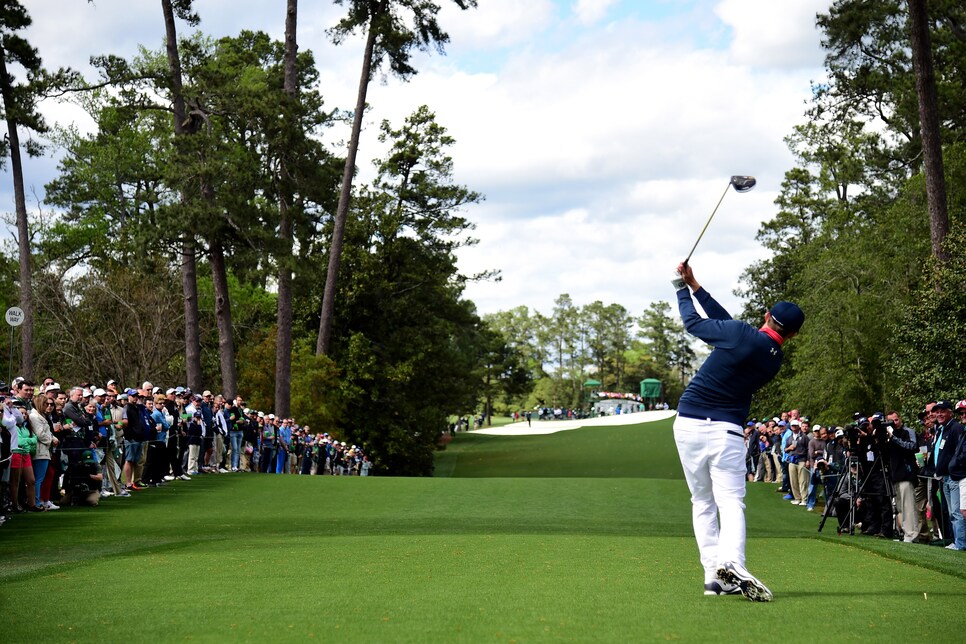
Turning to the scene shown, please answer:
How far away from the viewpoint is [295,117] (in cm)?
3659

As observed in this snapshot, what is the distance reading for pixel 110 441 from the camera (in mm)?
19625

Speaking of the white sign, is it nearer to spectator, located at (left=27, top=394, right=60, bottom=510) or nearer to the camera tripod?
spectator, located at (left=27, top=394, right=60, bottom=510)

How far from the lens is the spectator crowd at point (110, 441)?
16562 millimetres

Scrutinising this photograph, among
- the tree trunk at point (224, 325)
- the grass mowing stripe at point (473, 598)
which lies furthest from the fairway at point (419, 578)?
the tree trunk at point (224, 325)

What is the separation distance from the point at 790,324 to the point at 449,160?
48.9 m

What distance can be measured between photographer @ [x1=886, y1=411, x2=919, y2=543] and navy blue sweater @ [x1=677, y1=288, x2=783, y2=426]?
9.22m

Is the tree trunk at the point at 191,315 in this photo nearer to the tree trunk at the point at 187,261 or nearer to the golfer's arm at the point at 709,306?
the tree trunk at the point at 187,261

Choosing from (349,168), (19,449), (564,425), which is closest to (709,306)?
(19,449)

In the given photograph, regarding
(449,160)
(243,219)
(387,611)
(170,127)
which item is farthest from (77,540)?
(170,127)

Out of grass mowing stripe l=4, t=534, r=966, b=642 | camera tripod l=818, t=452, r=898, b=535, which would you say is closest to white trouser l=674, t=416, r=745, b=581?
grass mowing stripe l=4, t=534, r=966, b=642

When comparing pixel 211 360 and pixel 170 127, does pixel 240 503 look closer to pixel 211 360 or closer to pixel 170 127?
pixel 211 360

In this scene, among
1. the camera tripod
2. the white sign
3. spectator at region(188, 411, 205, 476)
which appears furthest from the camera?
the white sign

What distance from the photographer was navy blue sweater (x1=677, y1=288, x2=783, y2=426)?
784 cm

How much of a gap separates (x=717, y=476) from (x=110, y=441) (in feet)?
47.5
